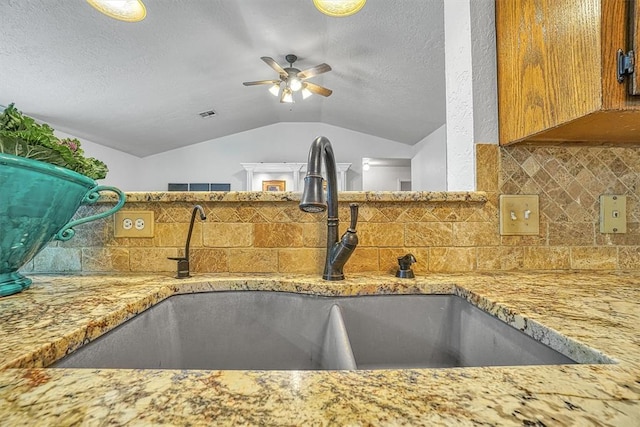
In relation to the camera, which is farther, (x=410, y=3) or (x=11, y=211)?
(x=410, y=3)

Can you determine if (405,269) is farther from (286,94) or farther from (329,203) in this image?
(286,94)

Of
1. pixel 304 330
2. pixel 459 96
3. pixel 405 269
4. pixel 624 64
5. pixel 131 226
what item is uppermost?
pixel 459 96

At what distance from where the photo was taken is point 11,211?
519 millimetres

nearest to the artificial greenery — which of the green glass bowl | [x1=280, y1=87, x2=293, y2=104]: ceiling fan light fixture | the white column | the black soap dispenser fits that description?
the green glass bowl

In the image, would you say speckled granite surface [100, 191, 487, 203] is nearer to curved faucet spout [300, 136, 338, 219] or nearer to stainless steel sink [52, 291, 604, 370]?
curved faucet spout [300, 136, 338, 219]

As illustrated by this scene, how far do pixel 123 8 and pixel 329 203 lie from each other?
1782 mm

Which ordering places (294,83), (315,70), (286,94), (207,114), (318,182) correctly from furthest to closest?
(207,114)
(286,94)
(294,83)
(315,70)
(318,182)

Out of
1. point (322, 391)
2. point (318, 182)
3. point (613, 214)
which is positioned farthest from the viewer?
point (613, 214)

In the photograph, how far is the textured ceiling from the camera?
2459mm

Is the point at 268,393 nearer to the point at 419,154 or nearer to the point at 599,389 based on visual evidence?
the point at 599,389

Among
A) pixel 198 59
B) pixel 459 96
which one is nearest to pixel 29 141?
pixel 459 96

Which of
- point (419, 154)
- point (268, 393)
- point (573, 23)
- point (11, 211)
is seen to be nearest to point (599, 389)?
point (268, 393)

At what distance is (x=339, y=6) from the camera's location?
1.68m

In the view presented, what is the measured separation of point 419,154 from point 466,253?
16.7 ft
